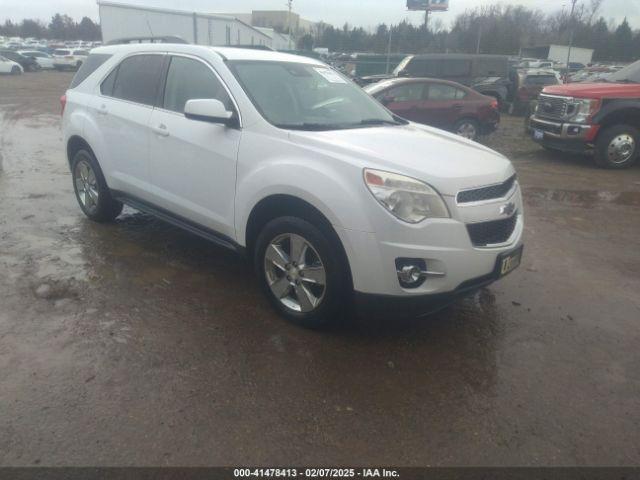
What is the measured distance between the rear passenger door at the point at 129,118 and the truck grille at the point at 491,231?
2845 mm

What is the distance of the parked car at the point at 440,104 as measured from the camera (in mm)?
11203

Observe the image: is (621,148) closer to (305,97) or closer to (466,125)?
(466,125)

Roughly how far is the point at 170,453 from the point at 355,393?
104 cm

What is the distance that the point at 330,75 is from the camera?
4742 mm

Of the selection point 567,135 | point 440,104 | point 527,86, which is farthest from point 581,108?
point 527,86

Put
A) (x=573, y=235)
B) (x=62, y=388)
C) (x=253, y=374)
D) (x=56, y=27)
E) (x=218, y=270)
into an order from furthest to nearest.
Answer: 1. (x=56, y=27)
2. (x=573, y=235)
3. (x=218, y=270)
4. (x=253, y=374)
5. (x=62, y=388)

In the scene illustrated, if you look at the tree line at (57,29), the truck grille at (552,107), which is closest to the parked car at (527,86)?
the truck grille at (552,107)

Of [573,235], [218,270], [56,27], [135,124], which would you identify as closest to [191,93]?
[135,124]

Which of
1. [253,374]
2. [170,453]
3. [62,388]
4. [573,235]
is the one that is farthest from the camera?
[573,235]

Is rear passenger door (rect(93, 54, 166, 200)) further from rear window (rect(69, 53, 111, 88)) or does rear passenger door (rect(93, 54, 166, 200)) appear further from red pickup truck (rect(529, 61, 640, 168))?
red pickup truck (rect(529, 61, 640, 168))

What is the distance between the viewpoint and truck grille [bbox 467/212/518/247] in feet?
10.5

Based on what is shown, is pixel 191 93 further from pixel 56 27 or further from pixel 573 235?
pixel 56 27

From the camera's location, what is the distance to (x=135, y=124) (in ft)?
15.3

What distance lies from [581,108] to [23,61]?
125ft
